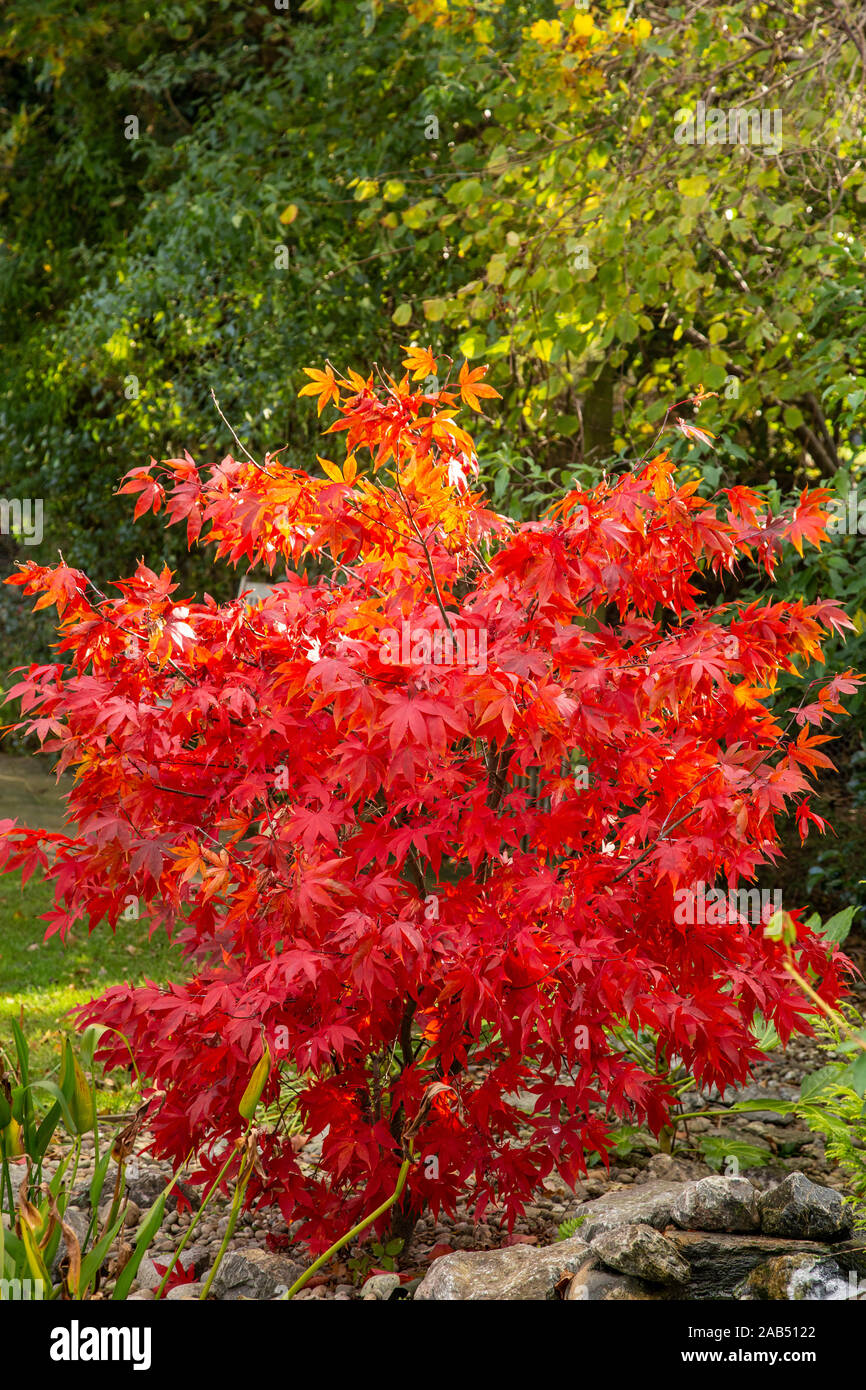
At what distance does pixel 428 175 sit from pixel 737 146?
211 cm

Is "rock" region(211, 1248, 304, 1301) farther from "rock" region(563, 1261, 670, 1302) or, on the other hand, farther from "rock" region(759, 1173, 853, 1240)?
"rock" region(759, 1173, 853, 1240)

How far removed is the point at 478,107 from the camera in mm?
6156

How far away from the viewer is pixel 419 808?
7.93ft

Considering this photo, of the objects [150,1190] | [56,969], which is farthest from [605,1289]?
[56,969]

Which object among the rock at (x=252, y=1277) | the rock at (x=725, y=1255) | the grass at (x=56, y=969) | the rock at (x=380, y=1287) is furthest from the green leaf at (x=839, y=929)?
the grass at (x=56, y=969)

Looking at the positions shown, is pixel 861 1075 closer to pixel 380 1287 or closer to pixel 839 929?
pixel 380 1287

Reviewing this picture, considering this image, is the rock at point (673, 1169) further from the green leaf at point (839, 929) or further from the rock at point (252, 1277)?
the rock at point (252, 1277)

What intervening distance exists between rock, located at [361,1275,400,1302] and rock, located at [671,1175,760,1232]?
60 cm

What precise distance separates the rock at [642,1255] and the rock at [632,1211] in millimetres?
70

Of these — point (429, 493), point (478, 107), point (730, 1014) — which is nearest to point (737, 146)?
point (478, 107)

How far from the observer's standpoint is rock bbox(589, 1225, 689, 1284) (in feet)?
7.29

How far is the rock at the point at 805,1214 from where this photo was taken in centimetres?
245
